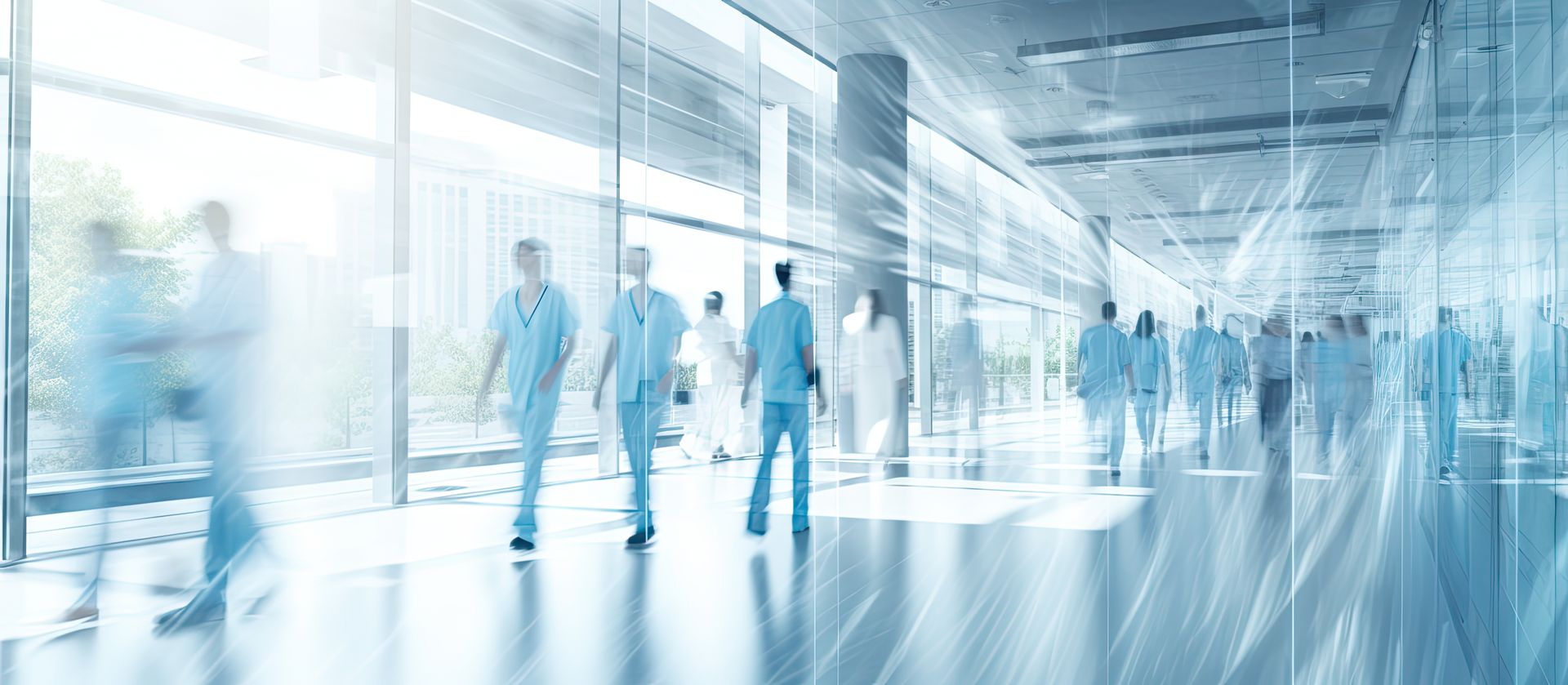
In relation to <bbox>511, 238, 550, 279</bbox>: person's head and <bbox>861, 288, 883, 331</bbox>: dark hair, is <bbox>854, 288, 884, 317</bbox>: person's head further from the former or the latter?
<bbox>511, 238, 550, 279</bbox>: person's head

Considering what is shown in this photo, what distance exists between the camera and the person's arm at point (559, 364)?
4414 millimetres

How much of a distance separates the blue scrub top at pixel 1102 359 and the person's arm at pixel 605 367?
6.78 ft

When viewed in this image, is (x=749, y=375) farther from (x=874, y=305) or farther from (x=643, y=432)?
(x=874, y=305)

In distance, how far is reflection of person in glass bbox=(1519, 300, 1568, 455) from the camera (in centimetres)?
192

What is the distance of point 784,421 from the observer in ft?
15.5

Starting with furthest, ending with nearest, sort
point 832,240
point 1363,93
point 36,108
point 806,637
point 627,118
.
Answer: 1. point 627,118
2. point 832,240
3. point 36,108
4. point 1363,93
5. point 806,637

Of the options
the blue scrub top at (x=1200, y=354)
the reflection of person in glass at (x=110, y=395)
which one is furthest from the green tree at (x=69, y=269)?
the blue scrub top at (x=1200, y=354)

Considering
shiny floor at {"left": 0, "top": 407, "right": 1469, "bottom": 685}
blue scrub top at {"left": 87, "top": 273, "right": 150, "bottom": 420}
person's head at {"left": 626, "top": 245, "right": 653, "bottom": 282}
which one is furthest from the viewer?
person's head at {"left": 626, "top": 245, "right": 653, "bottom": 282}

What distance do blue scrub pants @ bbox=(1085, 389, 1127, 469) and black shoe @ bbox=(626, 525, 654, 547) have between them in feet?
6.71

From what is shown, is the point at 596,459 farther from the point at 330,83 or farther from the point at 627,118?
the point at 330,83

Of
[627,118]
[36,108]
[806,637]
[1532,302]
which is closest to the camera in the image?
[1532,302]

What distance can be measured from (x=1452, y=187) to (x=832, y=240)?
227cm

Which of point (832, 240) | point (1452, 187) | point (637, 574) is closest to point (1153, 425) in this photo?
point (1452, 187)

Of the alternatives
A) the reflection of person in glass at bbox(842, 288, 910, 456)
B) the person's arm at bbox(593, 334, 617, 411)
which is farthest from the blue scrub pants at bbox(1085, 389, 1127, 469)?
the person's arm at bbox(593, 334, 617, 411)
